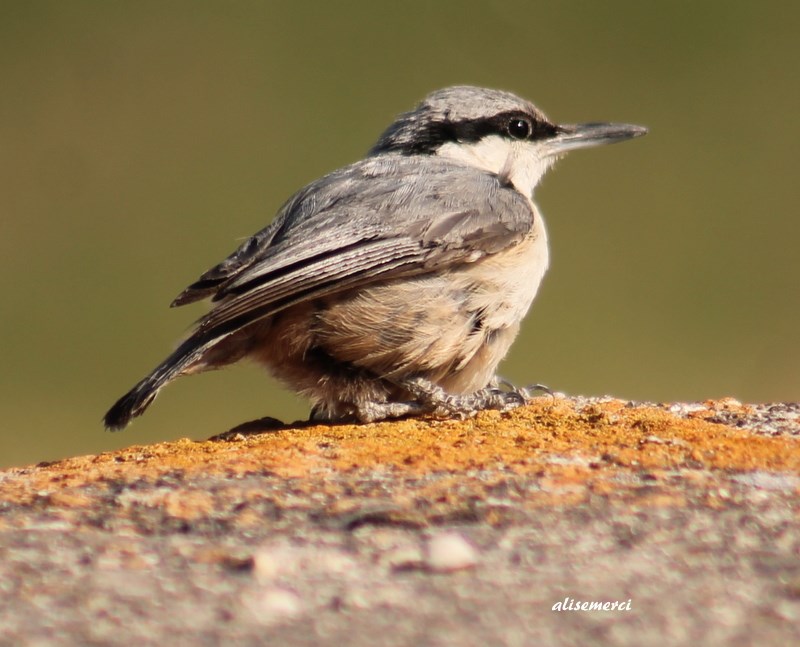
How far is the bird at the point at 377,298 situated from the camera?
3855mm

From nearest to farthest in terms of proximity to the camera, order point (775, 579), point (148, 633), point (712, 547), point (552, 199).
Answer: point (148, 633)
point (775, 579)
point (712, 547)
point (552, 199)

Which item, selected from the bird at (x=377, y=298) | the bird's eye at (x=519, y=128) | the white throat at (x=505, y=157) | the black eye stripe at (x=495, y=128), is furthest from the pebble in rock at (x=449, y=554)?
the bird's eye at (x=519, y=128)

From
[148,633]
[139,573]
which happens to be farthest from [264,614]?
[139,573]

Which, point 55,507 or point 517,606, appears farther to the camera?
point 55,507

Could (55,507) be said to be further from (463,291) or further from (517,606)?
(463,291)

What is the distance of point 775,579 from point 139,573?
110 centimetres

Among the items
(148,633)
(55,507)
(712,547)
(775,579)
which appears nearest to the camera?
(148,633)

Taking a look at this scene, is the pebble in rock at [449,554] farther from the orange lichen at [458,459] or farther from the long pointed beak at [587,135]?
the long pointed beak at [587,135]

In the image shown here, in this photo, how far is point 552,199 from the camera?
10562mm

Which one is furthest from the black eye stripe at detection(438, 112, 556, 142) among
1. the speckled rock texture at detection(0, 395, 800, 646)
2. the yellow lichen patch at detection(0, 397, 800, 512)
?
the speckled rock texture at detection(0, 395, 800, 646)

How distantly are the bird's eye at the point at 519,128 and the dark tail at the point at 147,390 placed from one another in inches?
79.2

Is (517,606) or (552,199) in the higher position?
(552,199)

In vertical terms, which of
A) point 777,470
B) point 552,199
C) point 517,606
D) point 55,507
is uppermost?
point 552,199

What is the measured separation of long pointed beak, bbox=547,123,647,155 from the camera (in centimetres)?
527
